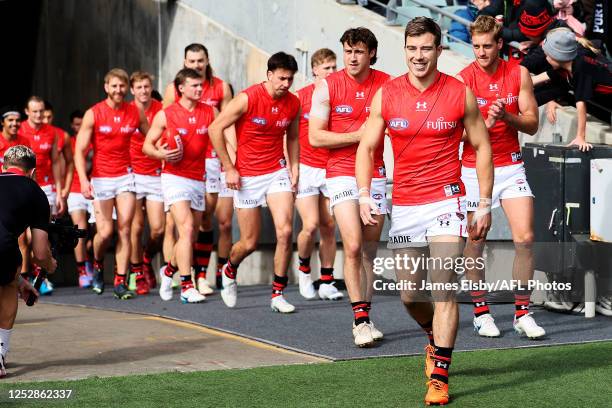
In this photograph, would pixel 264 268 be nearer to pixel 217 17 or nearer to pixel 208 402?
pixel 217 17

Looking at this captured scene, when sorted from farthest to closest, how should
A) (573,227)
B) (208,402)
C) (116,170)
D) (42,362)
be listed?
(116,170) → (573,227) → (42,362) → (208,402)

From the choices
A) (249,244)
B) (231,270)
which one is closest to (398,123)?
(249,244)

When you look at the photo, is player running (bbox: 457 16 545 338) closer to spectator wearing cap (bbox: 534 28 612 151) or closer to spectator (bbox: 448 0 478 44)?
spectator wearing cap (bbox: 534 28 612 151)

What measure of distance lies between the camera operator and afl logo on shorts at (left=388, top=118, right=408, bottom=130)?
240 centimetres

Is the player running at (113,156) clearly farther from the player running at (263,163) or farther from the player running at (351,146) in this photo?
the player running at (351,146)

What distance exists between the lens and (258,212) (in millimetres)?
12344

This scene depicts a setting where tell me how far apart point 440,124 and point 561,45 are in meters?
3.75

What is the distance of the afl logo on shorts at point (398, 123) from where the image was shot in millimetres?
8359

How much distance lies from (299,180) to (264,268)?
3480 millimetres

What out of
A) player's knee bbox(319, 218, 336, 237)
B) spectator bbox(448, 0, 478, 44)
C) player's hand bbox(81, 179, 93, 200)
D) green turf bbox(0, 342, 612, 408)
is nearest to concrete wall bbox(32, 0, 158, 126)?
spectator bbox(448, 0, 478, 44)

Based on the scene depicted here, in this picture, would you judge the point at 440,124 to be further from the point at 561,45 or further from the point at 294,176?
the point at 294,176

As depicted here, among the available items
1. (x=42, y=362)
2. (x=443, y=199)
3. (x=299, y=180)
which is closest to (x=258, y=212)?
(x=299, y=180)

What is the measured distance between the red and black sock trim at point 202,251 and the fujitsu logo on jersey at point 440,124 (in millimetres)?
6348

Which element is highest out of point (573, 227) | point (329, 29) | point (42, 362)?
point (329, 29)
